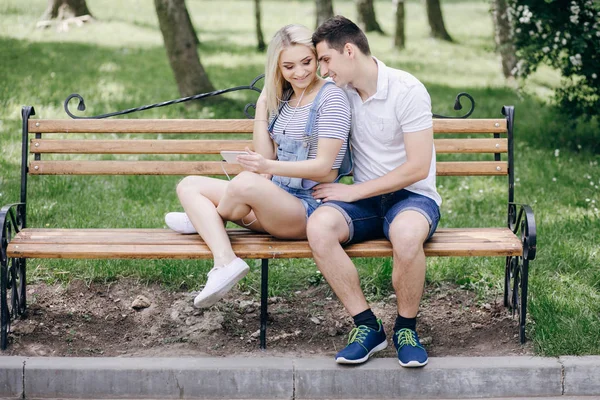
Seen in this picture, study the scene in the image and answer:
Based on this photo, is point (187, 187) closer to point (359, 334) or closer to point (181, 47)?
point (359, 334)

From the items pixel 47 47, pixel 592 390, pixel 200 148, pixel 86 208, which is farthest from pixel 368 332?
pixel 47 47

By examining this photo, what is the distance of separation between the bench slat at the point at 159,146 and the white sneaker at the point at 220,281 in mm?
964

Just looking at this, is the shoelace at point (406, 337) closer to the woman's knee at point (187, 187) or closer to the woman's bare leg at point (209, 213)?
the woman's bare leg at point (209, 213)

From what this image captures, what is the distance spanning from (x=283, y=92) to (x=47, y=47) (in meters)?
10.4

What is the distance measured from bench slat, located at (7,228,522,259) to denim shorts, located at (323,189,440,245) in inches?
2.5

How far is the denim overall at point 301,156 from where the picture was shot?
428 cm

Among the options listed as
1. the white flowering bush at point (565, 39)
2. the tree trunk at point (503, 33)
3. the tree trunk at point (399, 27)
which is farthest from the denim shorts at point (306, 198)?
the tree trunk at point (399, 27)

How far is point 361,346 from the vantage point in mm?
3994

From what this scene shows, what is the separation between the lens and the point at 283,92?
449 centimetres

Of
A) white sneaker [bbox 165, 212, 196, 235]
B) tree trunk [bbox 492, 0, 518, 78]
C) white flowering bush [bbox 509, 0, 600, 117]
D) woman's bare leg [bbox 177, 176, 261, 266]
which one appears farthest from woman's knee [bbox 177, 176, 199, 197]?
tree trunk [bbox 492, 0, 518, 78]

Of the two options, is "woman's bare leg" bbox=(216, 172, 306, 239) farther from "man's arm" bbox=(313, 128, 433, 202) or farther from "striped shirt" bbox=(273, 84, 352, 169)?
"striped shirt" bbox=(273, 84, 352, 169)

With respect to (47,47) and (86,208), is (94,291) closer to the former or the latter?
(86,208)

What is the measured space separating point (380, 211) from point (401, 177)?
9.4 inches

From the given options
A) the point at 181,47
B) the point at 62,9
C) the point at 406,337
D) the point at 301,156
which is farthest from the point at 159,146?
the point at 62,9
